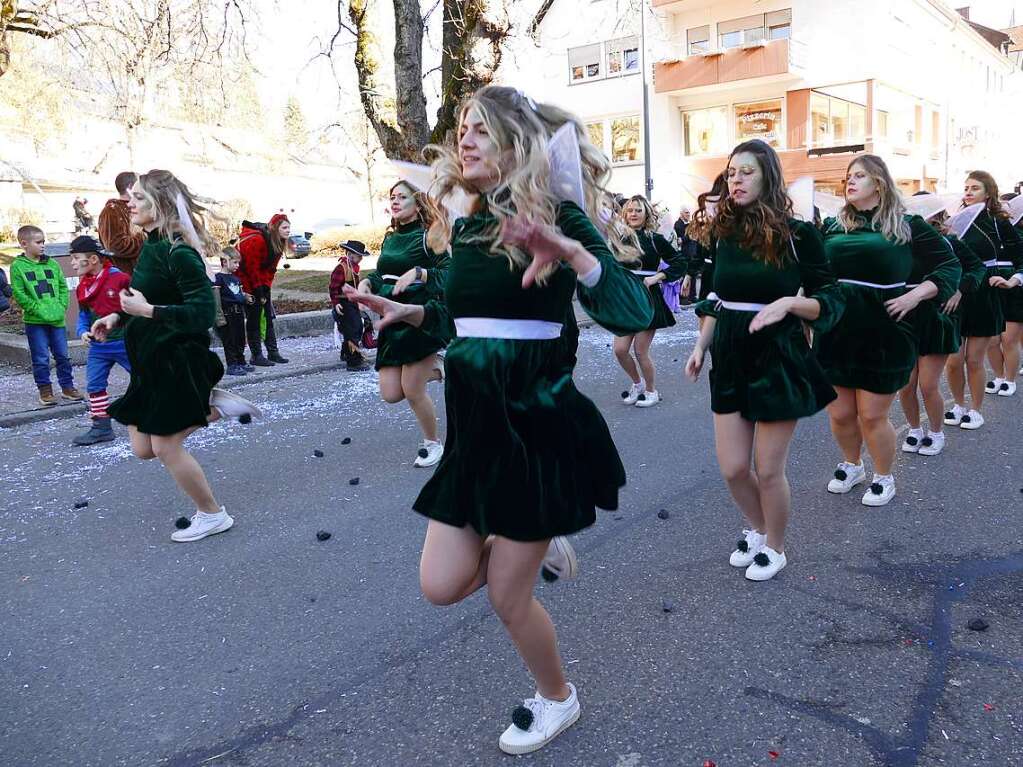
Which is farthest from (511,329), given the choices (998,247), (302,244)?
(302,244)

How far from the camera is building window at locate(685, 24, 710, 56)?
3047 centimetres

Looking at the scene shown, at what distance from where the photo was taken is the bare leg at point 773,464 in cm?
362

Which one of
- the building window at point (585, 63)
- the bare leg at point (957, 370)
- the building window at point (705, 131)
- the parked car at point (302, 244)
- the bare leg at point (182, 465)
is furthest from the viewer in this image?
the building window at point (585, 63)

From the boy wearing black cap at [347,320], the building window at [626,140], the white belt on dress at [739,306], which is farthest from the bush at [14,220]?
the white belt on dress at [739,306]

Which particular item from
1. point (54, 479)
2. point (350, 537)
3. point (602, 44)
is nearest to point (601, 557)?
point (350, 537)

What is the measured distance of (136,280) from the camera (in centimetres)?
444

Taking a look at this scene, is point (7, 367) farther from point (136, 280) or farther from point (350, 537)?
point (350, 537)

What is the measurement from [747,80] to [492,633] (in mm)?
28624

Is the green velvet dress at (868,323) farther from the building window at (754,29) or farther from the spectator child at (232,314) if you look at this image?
the building window at (754,29)

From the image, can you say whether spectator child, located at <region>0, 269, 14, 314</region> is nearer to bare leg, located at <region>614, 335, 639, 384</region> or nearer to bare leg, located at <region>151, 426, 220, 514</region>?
bare leg, located at <region>151, 426, 220, 514</region>

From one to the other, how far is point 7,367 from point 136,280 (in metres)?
7.17

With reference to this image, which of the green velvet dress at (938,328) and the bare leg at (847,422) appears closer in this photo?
the bare leg at (847,422)

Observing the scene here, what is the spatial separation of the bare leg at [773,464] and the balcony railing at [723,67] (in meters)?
27.3

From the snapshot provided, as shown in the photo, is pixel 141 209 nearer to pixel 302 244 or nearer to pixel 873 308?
pixel 873 308
